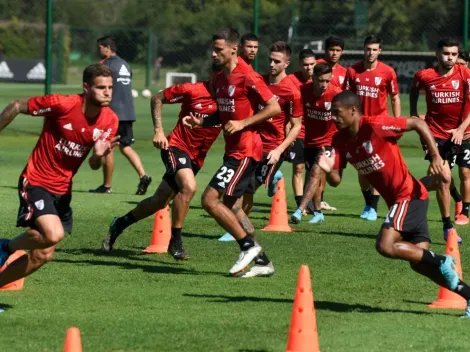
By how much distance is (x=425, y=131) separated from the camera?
870 centimetres

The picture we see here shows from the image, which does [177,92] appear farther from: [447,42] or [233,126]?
[447,42]

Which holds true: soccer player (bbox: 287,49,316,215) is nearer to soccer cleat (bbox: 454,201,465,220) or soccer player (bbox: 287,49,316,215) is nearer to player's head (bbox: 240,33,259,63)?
player's head (bbox: 240,33,259,63)

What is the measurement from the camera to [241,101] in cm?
1070

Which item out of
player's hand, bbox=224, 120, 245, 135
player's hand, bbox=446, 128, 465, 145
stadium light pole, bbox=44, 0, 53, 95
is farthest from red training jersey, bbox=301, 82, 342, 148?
stadium light pole, bbox=44, 0, 53, 95

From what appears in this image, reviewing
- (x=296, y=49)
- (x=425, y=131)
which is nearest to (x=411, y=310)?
(x=425, y=131)

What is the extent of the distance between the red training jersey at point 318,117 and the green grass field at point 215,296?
1.01 meters

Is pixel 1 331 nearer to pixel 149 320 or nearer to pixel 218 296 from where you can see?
pixel 149 320

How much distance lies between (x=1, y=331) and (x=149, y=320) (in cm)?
105

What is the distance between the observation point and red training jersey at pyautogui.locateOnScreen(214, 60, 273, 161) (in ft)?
34.7

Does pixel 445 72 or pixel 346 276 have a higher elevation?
pixel 445 72

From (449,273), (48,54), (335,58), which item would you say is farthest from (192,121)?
(48,54)

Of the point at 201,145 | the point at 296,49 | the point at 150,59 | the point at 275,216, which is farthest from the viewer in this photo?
the point at 150,59

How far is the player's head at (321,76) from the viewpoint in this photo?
561 inches

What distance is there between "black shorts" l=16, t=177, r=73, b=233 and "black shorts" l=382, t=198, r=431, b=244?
2.50m
